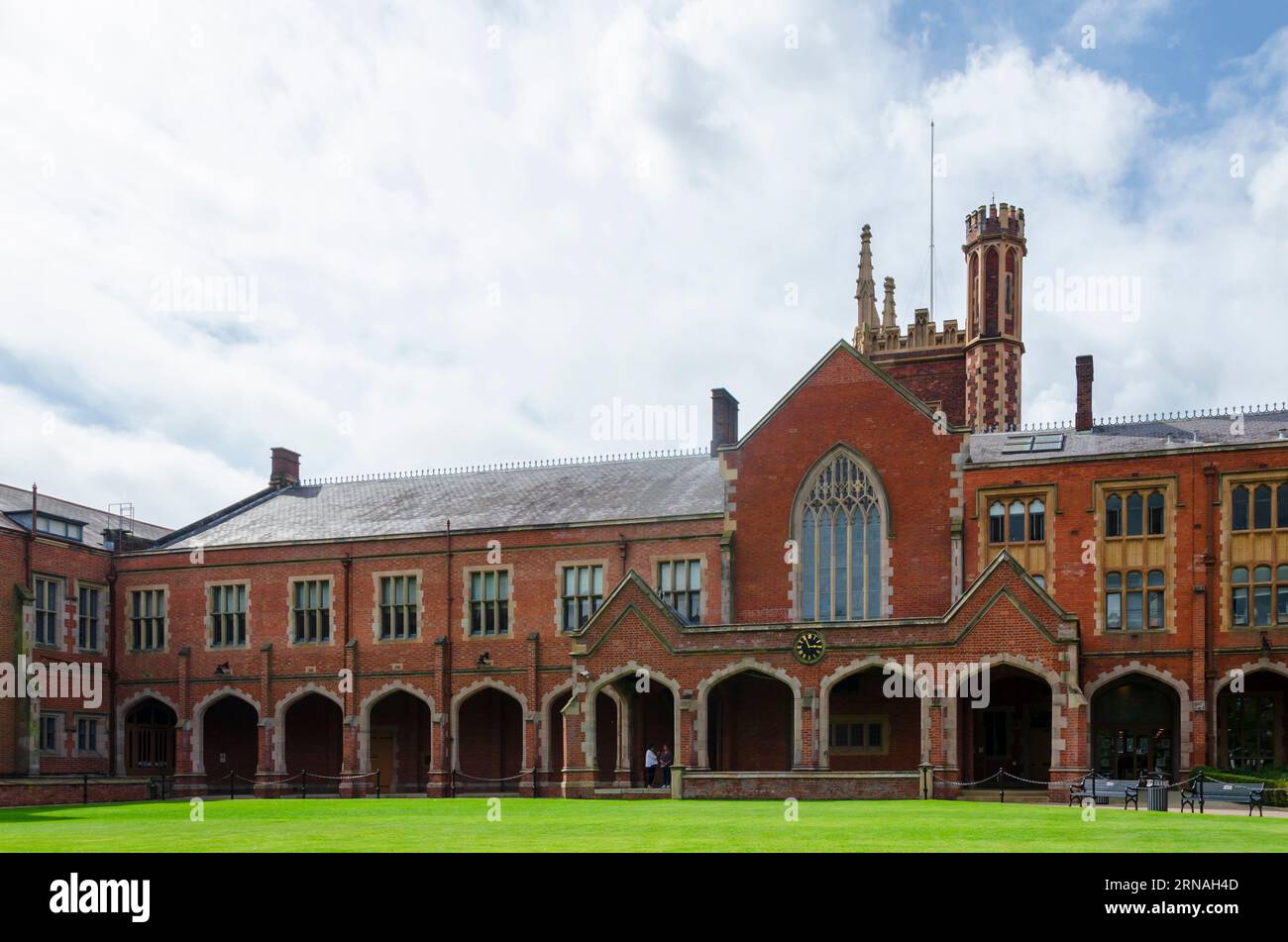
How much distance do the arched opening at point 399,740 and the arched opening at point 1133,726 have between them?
69.0 feet

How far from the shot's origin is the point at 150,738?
50156 millimetres

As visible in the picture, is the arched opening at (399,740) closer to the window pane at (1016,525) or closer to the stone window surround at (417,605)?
the stone window surround at (417,605)

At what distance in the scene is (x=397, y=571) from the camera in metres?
46.4

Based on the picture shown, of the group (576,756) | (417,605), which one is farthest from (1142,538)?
(417,605)

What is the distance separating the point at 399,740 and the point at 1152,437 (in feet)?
83.6

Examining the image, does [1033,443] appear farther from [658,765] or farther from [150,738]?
[150,738]

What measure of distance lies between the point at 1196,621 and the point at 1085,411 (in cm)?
762

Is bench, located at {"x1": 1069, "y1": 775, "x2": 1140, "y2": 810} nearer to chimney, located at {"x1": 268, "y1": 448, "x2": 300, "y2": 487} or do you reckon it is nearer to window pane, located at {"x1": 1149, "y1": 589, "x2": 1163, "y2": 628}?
window pane, located at {"x1": 1149, "y1": 589, "x2": 1163, "y2": 628}

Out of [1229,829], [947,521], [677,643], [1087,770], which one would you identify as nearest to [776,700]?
[677,643]

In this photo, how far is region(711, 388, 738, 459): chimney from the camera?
4691 centimetres

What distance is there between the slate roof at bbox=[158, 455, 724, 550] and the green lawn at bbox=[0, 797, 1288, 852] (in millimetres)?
14704

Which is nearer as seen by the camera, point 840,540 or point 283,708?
point 840,540

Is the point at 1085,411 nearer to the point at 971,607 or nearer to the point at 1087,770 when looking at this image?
the point at 971,607

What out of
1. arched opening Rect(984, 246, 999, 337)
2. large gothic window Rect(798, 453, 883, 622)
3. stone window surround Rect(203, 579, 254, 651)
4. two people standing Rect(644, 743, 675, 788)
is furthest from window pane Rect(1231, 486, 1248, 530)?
stone window surround Rect(203, 579, 254, 651)
